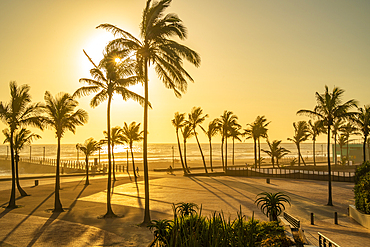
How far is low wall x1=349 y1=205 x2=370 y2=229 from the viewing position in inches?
596

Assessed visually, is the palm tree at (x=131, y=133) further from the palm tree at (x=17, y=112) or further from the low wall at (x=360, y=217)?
the low wall at (x=360, y=217)

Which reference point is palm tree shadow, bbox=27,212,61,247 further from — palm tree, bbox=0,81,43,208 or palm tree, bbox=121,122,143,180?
palm tree, bbox=121,122,143,180

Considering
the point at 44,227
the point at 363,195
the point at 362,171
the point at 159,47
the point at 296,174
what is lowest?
the point at 296,174

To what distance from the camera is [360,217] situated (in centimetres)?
1602

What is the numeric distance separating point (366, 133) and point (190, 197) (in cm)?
1921

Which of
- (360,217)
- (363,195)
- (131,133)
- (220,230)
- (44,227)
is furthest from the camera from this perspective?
(131,133)

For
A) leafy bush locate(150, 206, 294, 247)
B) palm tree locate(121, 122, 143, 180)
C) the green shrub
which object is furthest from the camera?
palm tree locate(121, 122, 143, 180)

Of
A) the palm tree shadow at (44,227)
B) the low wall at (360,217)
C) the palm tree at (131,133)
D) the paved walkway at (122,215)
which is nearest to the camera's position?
the palm tree shadow at (44,227)

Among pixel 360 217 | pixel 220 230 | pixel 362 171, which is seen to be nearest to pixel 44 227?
pixel 220 230

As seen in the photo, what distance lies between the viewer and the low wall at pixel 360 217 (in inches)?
596

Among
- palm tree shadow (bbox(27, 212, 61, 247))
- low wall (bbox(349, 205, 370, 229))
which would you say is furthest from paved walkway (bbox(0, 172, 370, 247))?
low wall (bbox(349, 205, 370, 229))

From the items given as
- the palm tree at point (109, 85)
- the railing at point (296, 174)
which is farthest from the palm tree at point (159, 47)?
the railing at point (296, 174)

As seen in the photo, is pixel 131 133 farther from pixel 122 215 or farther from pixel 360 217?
pixel 360 217

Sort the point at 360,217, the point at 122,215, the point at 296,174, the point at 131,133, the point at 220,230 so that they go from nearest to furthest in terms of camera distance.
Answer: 1. the point at 220,230
2. the point at 360,217
3. the point at 122,215
4. the point at 296,174
5. the point at 131,133
